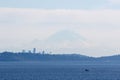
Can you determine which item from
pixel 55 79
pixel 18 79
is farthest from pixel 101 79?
pixel 18 79

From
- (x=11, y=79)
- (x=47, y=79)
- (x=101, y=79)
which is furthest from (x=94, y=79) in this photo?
(x=11, y=79)

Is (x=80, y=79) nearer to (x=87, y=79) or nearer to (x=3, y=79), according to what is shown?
(x=87, y=79)

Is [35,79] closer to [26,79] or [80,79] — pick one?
[26,79]

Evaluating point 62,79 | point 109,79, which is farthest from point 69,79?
point 109,79

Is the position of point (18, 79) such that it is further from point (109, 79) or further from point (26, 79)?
point (109, 79)

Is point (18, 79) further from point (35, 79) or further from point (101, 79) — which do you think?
point (101, 79)

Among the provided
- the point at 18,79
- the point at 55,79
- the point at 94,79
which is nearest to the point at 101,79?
the point at 94,79
